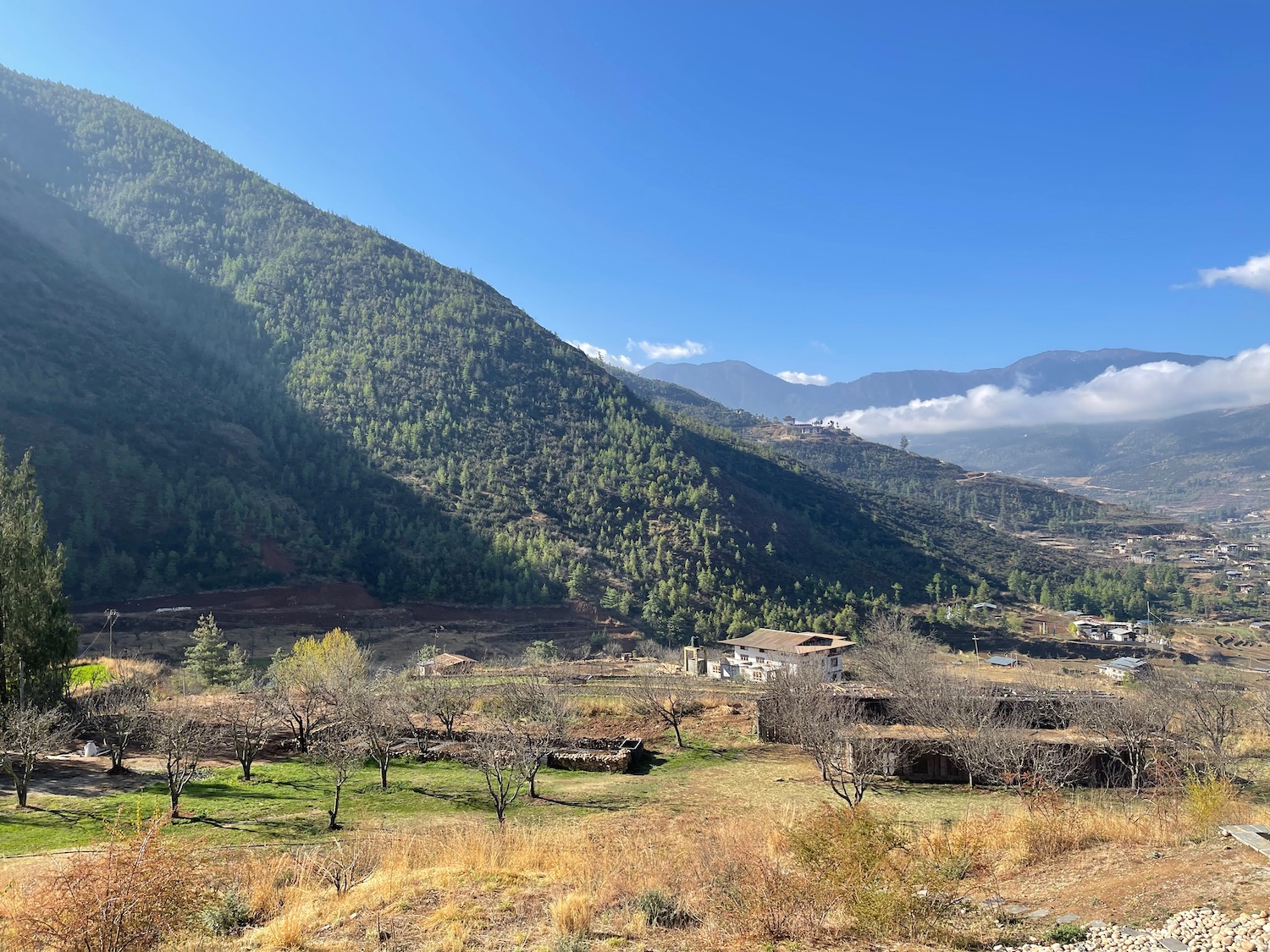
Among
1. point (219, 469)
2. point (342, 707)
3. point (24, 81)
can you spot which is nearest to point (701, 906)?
point (342, 707)

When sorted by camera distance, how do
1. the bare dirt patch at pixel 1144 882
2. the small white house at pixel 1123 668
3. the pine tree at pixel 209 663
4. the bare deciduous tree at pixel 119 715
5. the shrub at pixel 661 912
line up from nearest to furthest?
1. the bare dirt patch at pixel 1144 882
2. the shrub at pixel 661 912
3. the bare deciduous tree at pixel 119 715
4. the pine tree at pixel 209 663
5. the small white house at pixel 1123 668

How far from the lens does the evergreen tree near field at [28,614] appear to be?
22.1 meters

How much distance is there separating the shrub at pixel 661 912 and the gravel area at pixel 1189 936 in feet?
12.3

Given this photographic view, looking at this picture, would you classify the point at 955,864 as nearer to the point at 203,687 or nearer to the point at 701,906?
the point at 701,906

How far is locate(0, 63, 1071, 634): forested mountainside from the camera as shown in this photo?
66.9m

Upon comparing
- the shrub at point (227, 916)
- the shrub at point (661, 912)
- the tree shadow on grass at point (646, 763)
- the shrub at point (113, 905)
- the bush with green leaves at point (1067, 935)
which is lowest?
the tree shadow on grass at point (646, 763)

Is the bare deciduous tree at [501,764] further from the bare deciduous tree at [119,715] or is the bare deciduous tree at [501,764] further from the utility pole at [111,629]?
the utility pole at [111,629]

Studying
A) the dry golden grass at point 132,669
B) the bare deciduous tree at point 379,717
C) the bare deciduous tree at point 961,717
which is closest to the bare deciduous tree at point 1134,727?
the bare deciduous tree at point 961,717

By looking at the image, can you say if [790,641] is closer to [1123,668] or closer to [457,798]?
[1123,668]

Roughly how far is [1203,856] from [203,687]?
39517 millimetres

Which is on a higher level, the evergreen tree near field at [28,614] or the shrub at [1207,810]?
the evergreen tree near field at [28,614]

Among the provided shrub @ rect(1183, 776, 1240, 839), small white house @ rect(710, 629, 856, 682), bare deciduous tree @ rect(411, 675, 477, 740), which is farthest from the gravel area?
small white house @ rect(710, 629, 856, 682)

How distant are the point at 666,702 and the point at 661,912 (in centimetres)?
2279

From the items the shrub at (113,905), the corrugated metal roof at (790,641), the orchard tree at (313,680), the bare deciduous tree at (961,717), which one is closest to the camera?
the shrub at (113,905)
